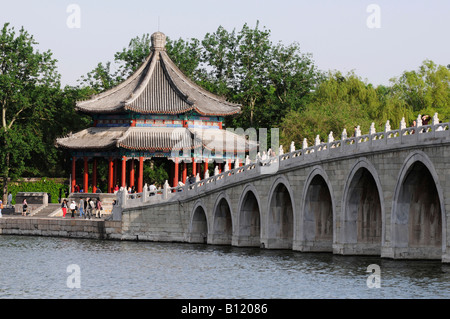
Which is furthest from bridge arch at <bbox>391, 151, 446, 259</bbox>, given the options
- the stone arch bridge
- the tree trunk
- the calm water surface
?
the tree trunk

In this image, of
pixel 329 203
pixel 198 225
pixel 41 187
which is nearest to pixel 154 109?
pixel 41 187

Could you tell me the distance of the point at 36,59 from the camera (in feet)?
231

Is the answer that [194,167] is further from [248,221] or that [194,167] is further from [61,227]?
[248,221]

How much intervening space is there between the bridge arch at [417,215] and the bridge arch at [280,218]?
322 inches

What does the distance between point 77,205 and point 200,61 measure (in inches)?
845

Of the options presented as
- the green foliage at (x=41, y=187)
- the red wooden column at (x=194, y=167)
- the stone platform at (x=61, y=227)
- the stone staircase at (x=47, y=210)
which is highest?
the red wooden column at (x=194, y=167)

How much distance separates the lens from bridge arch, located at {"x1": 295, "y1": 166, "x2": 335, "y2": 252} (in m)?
43.9

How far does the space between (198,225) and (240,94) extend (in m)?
25.1

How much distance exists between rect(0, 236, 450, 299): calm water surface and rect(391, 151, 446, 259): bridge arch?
70 centimetres

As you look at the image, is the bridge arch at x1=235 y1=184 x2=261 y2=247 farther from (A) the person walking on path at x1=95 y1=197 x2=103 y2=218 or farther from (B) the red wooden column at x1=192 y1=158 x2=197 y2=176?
(B) the red wooden column at x1=192 y1=158 x2=197 y2=176

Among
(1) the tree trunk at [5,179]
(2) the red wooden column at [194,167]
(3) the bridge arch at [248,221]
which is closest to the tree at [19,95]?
(1) the tree trunk at [5,179]

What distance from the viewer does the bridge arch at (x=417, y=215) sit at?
126 feet

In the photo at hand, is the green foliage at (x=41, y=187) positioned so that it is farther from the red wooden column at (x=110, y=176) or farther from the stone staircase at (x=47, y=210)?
the stone staircase at (x=47, y=210)
